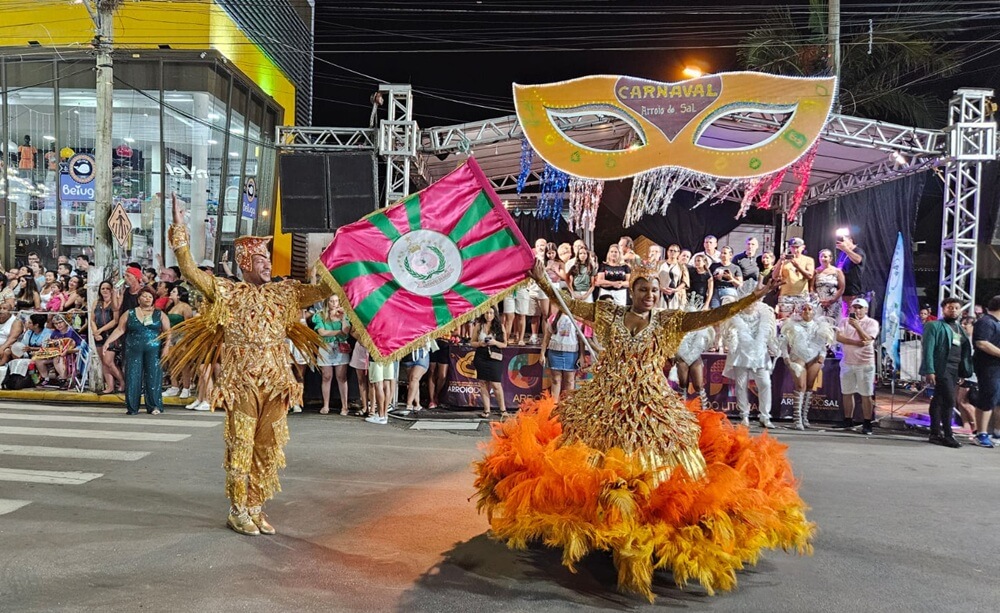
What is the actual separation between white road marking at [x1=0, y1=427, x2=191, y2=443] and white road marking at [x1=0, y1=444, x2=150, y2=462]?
2.06 ft

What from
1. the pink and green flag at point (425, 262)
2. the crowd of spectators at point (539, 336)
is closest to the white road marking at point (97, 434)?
the crowd of spectators at point (539, 336)

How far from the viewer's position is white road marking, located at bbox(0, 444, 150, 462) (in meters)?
7.24

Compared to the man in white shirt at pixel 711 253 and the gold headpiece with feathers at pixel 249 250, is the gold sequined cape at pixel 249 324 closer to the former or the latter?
the gold headpiece with feathers at pixel 249 250

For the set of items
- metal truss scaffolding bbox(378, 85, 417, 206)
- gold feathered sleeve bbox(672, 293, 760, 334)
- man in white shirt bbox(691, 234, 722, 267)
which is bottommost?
gold feathered sleeve bbox(672, 293, 760, 334)

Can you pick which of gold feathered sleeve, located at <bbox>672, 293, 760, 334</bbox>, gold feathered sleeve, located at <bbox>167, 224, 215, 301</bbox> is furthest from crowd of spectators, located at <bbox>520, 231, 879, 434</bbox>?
gold feathered sleeve, located at <bbox>167, 224, 215, 301</bbox>

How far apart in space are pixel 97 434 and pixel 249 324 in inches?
196

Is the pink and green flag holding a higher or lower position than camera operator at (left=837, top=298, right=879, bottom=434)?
higher

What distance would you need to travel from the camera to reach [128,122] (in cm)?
1712

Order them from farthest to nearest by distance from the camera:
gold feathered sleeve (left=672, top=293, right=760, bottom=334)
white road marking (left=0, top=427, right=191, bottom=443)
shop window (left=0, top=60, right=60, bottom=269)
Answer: shop window (left=0, top=60, right=60, bottom=269), white road marking (left=0, top=427, right=191, bottom=443), gold feathered sleeve (left=672, top=293, right=760, bottom=334)

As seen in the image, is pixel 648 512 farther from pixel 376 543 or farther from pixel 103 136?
pixel 103 136

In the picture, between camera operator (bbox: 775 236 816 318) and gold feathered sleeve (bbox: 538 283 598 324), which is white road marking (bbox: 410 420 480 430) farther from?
camera operator (bbox: 775 236 816 318)

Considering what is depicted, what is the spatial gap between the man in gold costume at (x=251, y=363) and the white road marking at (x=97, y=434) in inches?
152

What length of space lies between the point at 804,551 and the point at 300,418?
7.59 meters

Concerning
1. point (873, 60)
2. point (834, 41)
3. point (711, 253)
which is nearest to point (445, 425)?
point (711, 253)
